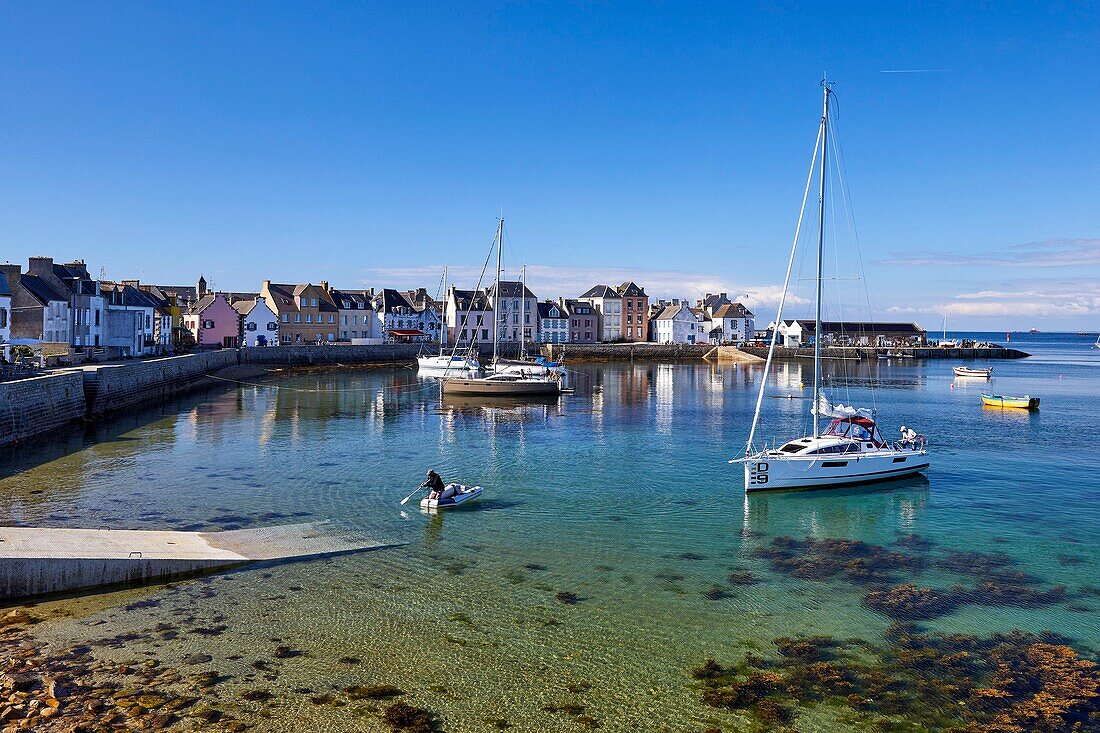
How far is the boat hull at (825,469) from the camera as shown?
2823cm

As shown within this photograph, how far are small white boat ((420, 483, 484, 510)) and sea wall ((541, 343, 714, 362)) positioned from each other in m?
90.5

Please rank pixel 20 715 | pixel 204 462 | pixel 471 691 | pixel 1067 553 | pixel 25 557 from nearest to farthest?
pixel 20 715 < pixel 471 691 < pixel 25 557 < pixel 1067 553 < pixel 204 462

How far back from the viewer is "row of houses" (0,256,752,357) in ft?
207

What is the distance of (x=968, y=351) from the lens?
494ft

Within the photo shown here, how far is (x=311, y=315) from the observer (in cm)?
11631

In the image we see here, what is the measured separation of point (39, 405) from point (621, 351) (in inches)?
3853

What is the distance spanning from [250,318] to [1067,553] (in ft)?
336

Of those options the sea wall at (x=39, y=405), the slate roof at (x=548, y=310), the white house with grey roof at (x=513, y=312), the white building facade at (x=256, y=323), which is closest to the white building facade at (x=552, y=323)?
the slate roof at (x=548, y=310)

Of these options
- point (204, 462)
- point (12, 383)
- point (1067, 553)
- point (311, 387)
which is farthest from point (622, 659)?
point (311, 387)

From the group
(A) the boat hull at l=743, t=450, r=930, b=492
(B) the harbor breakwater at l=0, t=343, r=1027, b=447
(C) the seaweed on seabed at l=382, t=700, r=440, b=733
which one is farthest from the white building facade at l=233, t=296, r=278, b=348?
(C) the seaweed on seabed at l=382, t=700, r=440, b=733

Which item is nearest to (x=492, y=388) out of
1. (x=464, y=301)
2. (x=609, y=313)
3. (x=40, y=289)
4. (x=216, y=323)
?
(x=40, y=289)

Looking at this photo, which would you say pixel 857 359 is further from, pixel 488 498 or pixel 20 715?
pixel 20 715

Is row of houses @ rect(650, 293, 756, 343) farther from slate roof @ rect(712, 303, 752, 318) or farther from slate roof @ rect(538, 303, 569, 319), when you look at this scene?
slate roof @ rect(538, 303, 569, 319)

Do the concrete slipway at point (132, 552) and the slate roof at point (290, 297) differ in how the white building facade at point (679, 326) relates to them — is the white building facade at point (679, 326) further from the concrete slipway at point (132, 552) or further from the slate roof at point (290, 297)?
the concrete slipway at point (132, 552)
